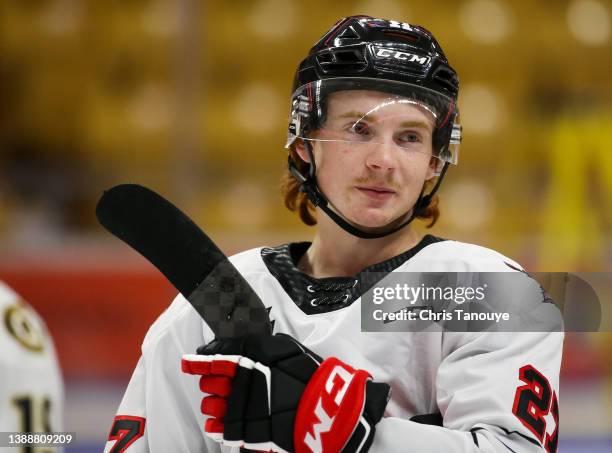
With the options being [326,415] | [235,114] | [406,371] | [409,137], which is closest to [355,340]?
[406,371]

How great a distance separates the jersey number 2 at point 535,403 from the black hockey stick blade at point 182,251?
1.19ft

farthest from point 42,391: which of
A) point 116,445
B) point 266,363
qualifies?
point 266,363

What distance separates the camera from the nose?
59.0 inches

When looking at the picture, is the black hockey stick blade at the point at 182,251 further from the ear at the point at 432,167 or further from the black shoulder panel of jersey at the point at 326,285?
the ear at the point at 432,167

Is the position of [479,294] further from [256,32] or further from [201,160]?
[256,32]

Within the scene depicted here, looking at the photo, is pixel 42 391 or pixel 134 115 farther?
pixel 134 115

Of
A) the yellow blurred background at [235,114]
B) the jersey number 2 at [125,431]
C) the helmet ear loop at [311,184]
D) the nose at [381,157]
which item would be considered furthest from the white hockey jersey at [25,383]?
the yellow blurred background at [235,114]

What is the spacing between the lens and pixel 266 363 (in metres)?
1.29

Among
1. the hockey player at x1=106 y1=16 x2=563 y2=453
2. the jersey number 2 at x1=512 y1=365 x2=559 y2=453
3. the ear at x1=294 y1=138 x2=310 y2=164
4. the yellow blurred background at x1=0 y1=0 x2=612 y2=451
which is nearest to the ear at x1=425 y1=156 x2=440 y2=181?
the hockey player at x1=106 y1=16 x2=563 y2=453

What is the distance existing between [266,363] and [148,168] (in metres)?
3.26

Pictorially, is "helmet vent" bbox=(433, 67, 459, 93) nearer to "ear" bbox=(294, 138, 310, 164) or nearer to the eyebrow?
the eyebrow

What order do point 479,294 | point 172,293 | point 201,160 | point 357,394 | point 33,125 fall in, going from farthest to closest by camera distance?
1. point 33,125
2. point 201,160
3. point 172,293
4. point 479,294
5. point 357,394

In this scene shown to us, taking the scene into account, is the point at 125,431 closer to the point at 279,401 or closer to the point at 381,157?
the point at 279,401

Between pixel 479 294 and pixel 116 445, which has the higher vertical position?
pixel 479 294
